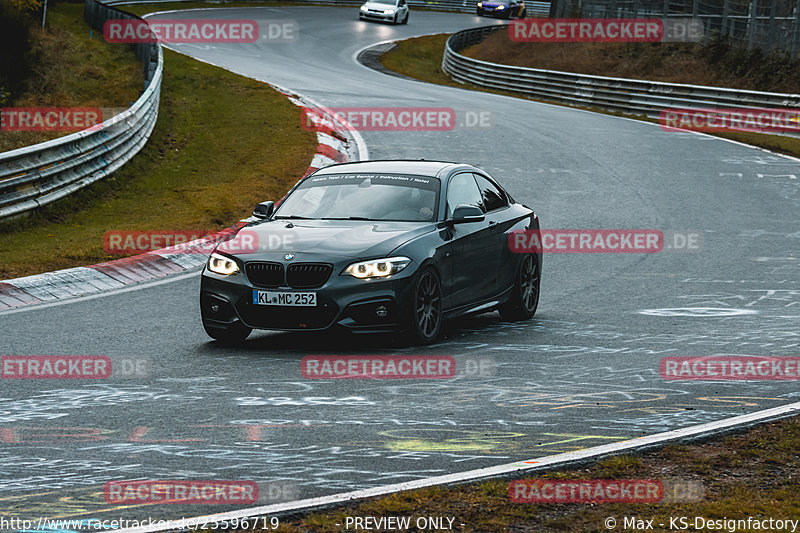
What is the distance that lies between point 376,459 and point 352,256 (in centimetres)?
327

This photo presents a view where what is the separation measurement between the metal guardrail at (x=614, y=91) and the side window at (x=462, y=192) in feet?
65.4

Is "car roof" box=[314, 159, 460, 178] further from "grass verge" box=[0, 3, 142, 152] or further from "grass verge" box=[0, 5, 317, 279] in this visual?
"grass verge" box=[0, 3, 142, 152]

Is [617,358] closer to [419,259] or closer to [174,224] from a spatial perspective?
[419,259]

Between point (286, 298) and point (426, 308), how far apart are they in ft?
3.94

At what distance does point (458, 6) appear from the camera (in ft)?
241

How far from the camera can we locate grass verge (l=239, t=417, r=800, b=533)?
518 cm

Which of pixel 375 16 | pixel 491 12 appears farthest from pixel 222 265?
pixel 491 12

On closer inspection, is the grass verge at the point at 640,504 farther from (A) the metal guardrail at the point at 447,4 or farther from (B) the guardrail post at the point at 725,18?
(A) the metal guardrail at the point at 447,4

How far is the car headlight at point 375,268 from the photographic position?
926 cm

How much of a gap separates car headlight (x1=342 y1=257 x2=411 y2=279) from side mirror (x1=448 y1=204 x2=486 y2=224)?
109cm

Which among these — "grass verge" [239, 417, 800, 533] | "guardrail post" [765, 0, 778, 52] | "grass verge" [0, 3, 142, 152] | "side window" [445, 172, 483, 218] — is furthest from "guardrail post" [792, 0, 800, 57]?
"grass verge" [239, 417, 800, 533]

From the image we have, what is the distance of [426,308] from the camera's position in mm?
9680

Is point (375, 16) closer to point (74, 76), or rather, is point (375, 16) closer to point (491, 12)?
point (491, 12)

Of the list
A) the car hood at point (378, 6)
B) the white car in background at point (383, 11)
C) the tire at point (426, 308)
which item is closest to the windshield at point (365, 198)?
the tire at point (426, 308)
